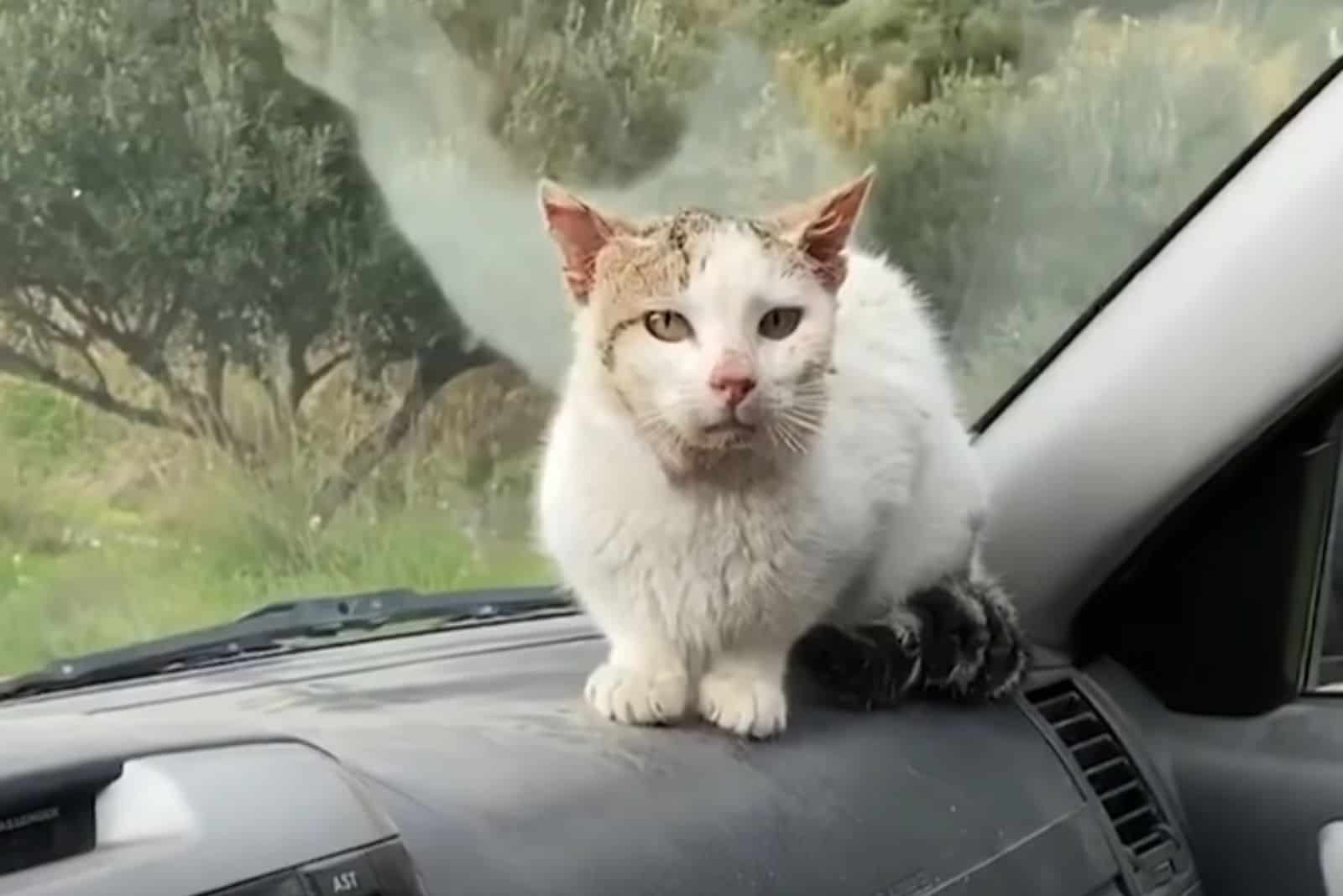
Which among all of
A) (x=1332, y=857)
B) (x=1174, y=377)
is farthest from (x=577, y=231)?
(x=1332, y=857)

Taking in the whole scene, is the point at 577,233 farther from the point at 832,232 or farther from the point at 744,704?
the point at 744,704

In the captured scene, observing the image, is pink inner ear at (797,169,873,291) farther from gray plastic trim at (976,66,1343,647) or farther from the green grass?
gray plastic trim at (976,66,1343,647)

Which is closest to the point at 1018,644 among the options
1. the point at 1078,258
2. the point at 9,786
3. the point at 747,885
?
the point at 1078,258

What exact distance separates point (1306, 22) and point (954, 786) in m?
0.88

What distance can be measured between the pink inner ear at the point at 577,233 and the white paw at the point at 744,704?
31cm

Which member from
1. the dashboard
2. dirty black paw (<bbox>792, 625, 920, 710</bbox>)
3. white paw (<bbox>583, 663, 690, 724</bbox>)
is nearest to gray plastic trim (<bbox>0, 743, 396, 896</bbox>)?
the dashboard

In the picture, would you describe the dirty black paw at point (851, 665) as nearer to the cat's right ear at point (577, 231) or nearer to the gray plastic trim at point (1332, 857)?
the cat's right ear at point (577, 231)

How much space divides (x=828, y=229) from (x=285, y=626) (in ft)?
1.84

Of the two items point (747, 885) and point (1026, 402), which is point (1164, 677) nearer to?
point (1026, 402)

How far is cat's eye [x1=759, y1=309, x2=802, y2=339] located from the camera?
1.40 metres

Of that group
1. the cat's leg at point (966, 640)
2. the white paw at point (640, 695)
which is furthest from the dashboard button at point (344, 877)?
the cat's leg at point (966, 640)

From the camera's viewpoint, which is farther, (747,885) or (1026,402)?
(1026,402)

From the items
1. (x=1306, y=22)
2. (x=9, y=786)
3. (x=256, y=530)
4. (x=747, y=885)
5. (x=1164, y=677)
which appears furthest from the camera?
(x=1164, y=677)

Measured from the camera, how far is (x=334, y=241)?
64.9 inches
